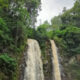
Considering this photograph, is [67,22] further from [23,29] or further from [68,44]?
[23,29]

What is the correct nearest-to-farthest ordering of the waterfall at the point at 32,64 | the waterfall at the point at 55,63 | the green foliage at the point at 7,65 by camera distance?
the green foliage at the point at 7,65 < the waterfall at the point at 32,64 < the waterfall at the point at 55,63

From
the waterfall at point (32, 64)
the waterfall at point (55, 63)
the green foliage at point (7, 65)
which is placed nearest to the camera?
the green foliage at point (7, 65)

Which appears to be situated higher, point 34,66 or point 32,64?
point 32,64

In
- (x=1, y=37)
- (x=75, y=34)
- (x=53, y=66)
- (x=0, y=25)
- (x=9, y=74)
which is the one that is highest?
(x=75, y=34)

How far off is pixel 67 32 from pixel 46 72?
5703 millimetres

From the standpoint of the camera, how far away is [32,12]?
16.2 metres

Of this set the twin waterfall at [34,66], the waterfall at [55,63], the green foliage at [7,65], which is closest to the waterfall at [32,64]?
the twin waterfall at [34,66]

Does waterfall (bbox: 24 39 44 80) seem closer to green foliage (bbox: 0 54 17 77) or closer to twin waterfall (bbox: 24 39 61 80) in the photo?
twin waterfall (bbox: 24 39 61 80)

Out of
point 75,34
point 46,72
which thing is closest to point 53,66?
point 46,72

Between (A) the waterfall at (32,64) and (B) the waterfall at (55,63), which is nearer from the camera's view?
(A) the waterfall at (32,64)

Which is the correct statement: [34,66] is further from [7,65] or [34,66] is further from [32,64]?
[7,65]

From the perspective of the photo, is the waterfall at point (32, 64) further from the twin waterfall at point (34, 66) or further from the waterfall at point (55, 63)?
the waterfall at point (55, 63)

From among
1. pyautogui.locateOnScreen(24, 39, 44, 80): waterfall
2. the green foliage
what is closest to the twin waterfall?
pyautogui.locateOnScreen(24, 39, 44, 80): waterfall

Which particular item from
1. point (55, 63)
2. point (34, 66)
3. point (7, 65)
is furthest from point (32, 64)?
point (55, 63)
